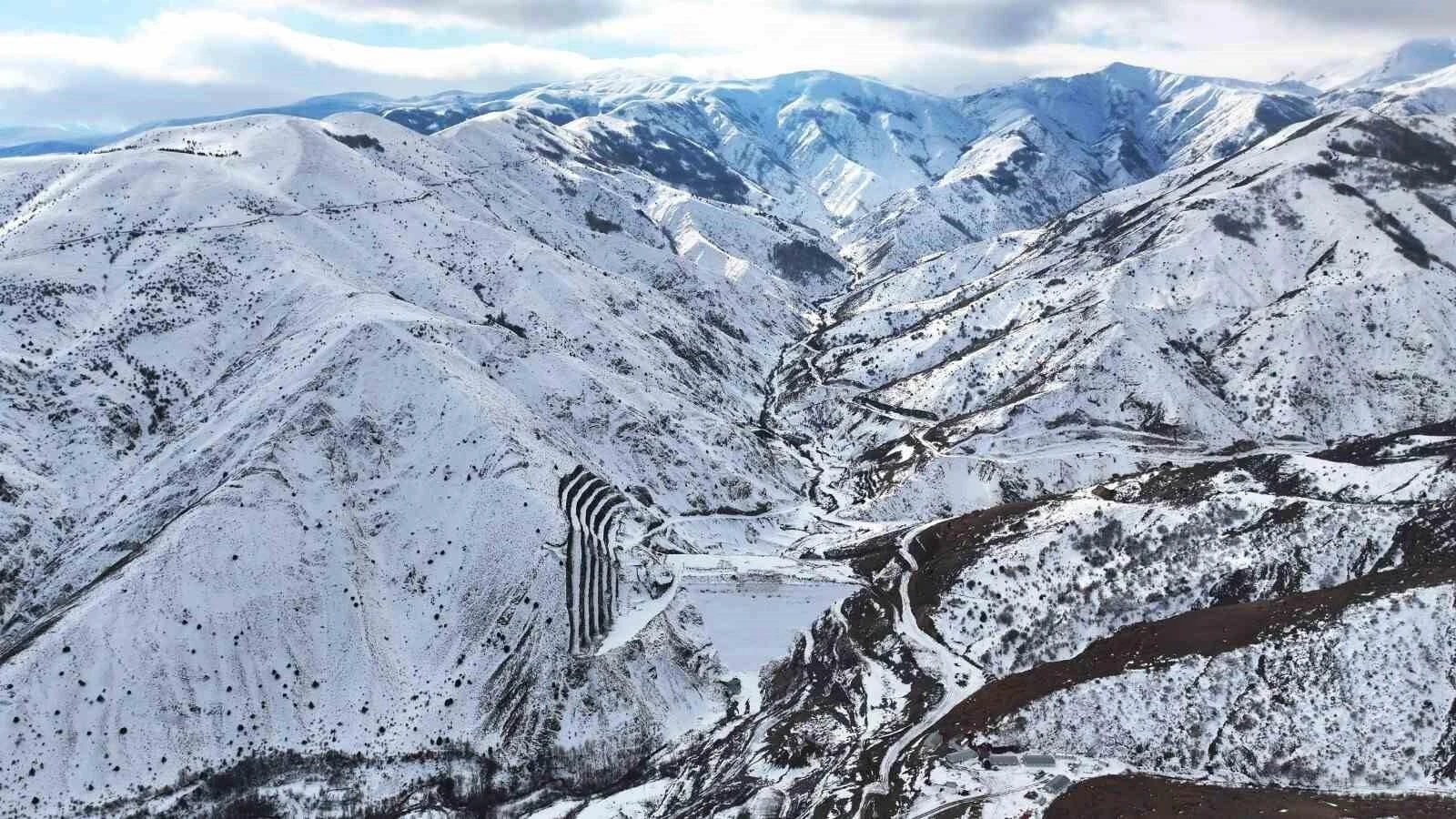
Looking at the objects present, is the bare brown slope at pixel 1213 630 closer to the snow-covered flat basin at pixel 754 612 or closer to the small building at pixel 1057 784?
the small building at pixel 1057 784

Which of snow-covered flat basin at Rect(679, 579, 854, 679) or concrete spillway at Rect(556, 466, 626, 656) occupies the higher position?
concrete spillway at Rect(556, 466, 626, 656)

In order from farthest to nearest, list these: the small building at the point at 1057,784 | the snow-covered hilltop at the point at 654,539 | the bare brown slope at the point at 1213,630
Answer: the bare brown slope at the point at 1213,630 → the snow-covered hilltop at the point at 654,539 → the small building at the point at 1057,784

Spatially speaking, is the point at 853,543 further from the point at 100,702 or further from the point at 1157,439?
the point at 100,702

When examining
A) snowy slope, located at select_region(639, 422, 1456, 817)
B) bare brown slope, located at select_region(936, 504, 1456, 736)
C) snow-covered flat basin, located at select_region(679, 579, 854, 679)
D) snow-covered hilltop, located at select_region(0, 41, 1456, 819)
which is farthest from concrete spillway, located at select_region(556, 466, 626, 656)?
bare brown slope, located at select_region(936, 504, 1456, 736)

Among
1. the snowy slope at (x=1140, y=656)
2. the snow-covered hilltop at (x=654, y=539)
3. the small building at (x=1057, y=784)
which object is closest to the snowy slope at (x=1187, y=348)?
the snow-covered hilltop at (x=654, y=539)

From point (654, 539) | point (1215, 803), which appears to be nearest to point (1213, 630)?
point (1215, 803)

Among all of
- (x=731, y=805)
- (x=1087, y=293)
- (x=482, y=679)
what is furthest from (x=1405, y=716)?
(x=1087, y=293)

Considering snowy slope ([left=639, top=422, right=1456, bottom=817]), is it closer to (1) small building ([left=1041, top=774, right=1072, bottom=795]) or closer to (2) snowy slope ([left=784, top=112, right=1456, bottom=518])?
(1) small building ([left=1041, top=774, right=1072, bottom=795])
